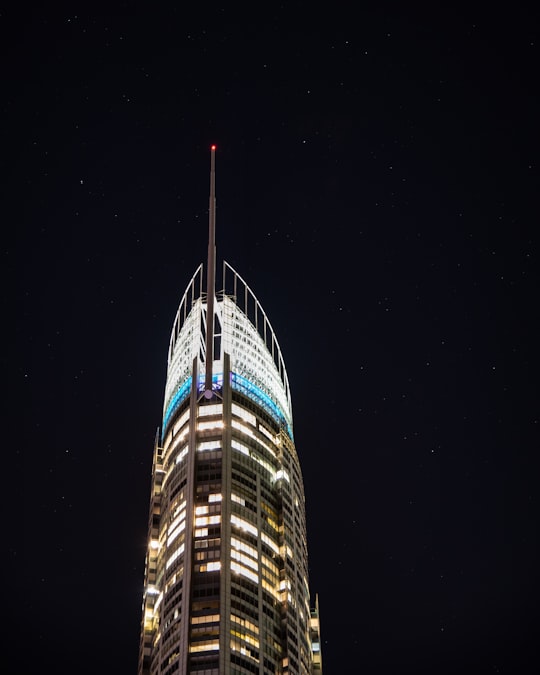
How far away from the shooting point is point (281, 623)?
191750 millimetres

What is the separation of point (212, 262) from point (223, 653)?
78435 mm

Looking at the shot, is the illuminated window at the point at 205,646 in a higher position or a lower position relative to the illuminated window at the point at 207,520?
lower

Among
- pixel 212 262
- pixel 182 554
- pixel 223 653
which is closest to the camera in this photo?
pixel 212 262

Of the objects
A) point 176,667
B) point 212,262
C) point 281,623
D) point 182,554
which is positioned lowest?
point 176,667

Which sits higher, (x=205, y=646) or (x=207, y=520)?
(x=207, y=520)

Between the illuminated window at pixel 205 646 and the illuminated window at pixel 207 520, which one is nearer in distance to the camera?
the illuminated window at pixel 205 646

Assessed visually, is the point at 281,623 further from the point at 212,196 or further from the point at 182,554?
the point at 212,196

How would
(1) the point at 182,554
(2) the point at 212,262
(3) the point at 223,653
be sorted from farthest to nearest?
(1) the point at 182,554
(3) the point at 223,653
(2) the point at 212,262

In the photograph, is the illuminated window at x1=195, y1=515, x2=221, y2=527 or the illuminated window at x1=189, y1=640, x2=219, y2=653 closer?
the illuminated window at x1=189, y1=640, x2=219, y2=653

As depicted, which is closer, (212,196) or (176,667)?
(212,196)

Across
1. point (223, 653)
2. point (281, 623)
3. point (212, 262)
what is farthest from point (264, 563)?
point (212, 262)

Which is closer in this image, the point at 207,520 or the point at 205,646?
the point at 205,646

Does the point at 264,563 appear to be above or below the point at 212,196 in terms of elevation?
below

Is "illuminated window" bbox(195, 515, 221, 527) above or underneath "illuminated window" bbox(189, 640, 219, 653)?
above
